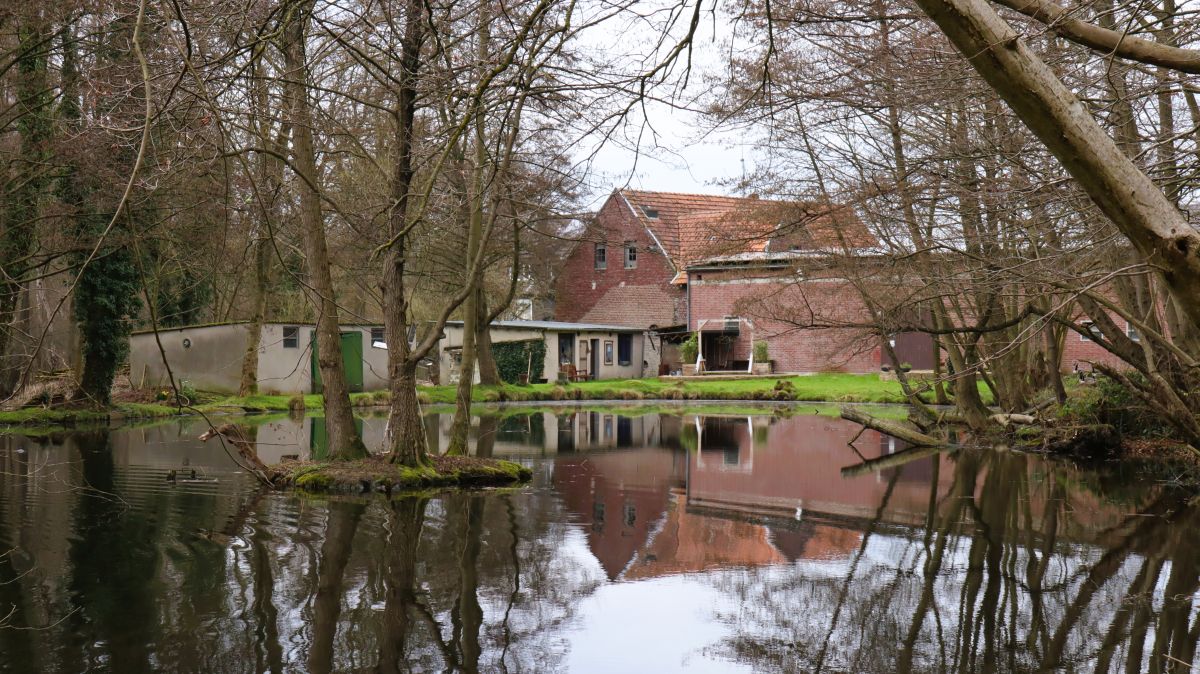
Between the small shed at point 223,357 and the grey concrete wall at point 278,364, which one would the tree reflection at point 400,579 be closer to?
the small shed at point 223,357

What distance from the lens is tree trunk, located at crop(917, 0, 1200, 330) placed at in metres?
3.00

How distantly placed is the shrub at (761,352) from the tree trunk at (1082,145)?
42769 millimetres

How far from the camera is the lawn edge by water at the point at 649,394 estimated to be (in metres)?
31.2

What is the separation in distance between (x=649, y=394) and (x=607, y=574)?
1169 inches

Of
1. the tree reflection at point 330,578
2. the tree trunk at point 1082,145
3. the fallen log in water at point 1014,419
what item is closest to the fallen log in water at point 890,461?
the fallen log in water at point 1014,419

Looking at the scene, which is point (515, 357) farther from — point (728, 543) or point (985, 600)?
point (985, 600)

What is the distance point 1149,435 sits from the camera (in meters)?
20.5

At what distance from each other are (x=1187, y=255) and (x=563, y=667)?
16.9ft

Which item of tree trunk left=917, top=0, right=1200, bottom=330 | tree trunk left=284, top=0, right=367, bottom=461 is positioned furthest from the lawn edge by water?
tree trunk left=917, top=0, right=1200, bottom=330

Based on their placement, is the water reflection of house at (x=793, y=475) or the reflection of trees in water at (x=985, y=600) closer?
the reflection of trees in water at (x=985, y=600)

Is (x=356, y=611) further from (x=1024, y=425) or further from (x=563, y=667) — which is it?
(x=1024, y=425)

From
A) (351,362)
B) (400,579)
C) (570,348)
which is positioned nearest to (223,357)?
(351,362)

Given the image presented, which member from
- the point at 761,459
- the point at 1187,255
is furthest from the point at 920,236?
the point at 1187,255

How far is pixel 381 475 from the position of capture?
15.0 meters
